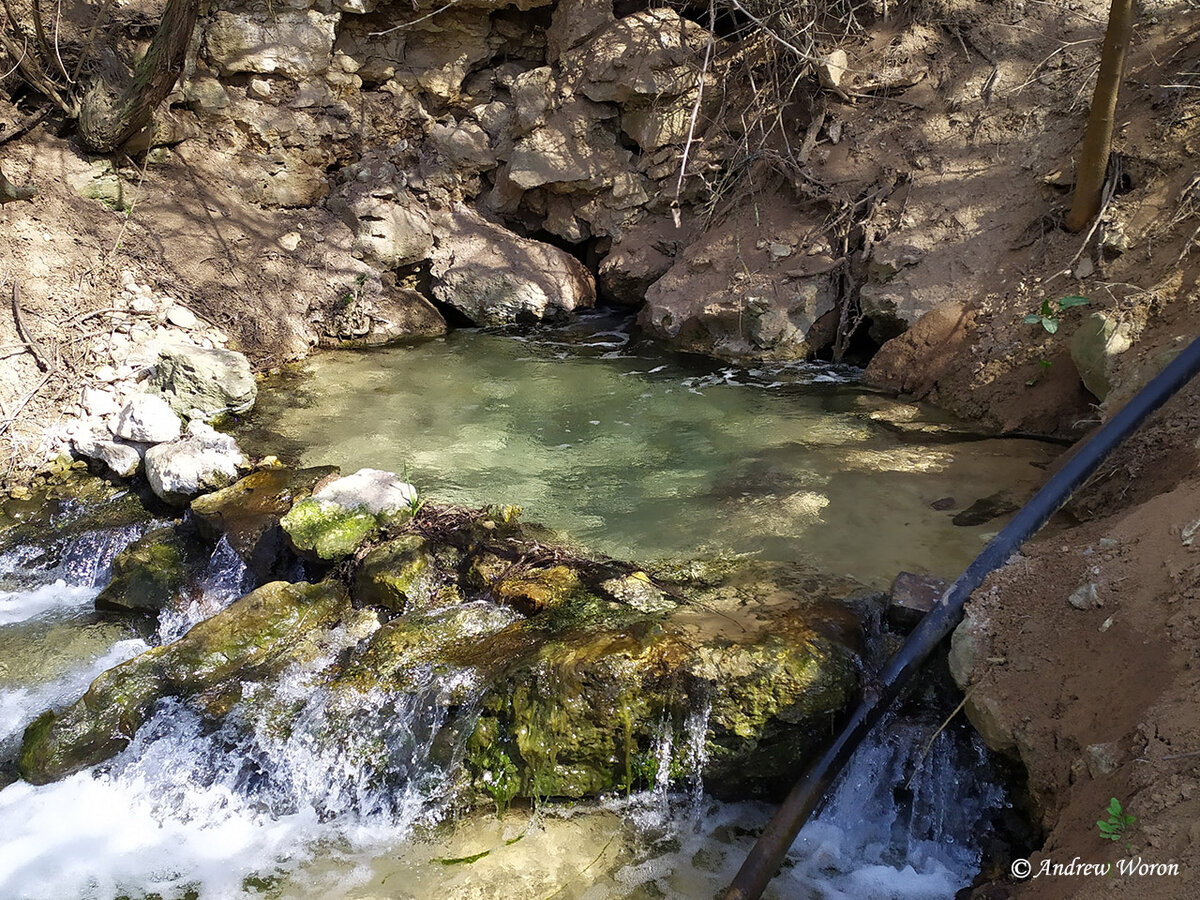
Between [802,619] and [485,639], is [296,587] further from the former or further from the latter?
[802,619]

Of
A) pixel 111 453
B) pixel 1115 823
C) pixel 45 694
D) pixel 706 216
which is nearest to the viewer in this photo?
pixel 1115 823

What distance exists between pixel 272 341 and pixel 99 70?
114 inches

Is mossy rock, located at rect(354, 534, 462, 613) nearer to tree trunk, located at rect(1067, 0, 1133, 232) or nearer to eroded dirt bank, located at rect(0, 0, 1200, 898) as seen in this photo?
eroded dirt bank, located at rect(0, 0, 1200, 898)

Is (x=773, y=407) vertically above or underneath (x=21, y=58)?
underneath

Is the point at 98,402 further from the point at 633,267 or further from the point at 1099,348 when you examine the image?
the point at 1099,348

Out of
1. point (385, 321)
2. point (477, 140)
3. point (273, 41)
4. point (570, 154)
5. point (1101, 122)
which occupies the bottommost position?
point (385, 321)

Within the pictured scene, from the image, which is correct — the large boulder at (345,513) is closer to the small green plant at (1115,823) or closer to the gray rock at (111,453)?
the gray rock at (111,453)

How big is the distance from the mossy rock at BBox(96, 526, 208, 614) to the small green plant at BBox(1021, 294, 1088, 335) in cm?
510

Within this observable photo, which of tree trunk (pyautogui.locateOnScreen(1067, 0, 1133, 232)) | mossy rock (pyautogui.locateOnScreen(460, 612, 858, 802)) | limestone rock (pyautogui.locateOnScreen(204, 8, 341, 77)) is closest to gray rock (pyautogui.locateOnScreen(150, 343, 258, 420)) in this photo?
mossy rock (pyautogui.locateOnScreen(460, 612, 858, 802))

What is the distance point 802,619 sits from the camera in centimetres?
343

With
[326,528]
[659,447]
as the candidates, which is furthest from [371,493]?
[659,447]

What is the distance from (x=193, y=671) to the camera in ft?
12.1

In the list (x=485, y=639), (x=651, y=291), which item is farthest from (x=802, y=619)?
(x=651, y=291)

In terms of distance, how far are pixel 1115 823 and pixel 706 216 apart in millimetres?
6325
